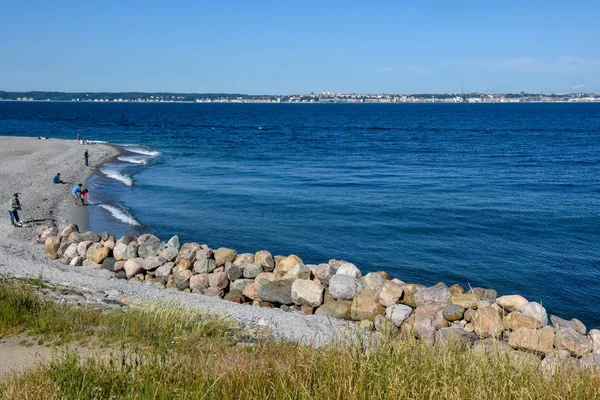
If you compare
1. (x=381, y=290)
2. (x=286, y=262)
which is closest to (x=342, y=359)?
(x=381, y=290)

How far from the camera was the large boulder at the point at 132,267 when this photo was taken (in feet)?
61.0

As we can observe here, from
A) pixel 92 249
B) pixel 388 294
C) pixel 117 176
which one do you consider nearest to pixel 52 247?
pixel 92 249

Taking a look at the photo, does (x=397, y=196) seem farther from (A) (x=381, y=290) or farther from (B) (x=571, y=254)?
(A) (x=381, y=290)

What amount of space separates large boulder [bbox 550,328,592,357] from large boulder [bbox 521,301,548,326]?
0.59 m

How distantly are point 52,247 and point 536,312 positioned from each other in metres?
16.5

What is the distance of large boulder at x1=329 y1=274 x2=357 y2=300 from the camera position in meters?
15.9

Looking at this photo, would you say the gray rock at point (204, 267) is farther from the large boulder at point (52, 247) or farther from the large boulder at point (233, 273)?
the large boulder at point (52, 247)

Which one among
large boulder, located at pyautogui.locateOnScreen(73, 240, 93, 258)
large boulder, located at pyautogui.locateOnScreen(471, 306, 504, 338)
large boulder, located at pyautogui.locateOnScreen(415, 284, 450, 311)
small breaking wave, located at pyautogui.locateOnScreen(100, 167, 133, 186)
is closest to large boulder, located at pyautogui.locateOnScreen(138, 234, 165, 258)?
large boulder, located at pyautogui.locateOnScreen(73, 240, 93, 258)

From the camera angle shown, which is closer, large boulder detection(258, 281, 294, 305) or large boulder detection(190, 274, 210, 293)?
large boulder detection(258, 281, 294, 305)

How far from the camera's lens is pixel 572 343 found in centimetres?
1294

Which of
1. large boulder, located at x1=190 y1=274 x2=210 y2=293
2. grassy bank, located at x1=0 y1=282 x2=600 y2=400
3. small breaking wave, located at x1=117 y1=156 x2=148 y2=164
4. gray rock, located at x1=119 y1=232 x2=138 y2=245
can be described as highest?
grassy bank, located at x1=0 y1=282 x2=600 y2=400

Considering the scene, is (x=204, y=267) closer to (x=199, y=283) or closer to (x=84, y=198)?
(x=199, y=283)

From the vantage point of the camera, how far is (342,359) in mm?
6566

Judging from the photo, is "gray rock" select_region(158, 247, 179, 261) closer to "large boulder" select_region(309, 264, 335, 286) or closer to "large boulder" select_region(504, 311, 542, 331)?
→ "large boulder" select_region(309, 264, 335, 286)
